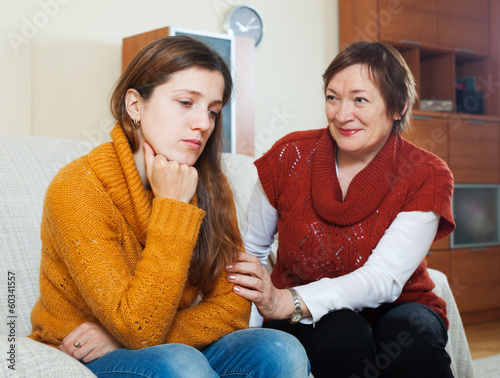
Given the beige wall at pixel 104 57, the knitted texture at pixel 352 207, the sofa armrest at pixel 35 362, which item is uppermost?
the beige wall at pixel 104 57

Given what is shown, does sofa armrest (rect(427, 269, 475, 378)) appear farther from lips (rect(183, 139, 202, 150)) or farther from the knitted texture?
lips (rect(183, 139, 202, 150))

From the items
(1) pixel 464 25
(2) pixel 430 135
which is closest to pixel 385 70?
(2) pixel 430 135

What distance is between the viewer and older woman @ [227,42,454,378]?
1254 mm

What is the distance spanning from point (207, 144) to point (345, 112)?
0.38 m

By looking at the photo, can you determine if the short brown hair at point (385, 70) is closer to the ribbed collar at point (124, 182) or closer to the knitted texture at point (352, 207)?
the knitted texture at point (352, 207)

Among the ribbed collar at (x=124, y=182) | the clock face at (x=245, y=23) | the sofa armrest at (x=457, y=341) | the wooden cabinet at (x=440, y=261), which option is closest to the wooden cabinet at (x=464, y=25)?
the clock face at (x=245, y=23)

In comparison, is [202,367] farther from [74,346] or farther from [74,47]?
[74,47]

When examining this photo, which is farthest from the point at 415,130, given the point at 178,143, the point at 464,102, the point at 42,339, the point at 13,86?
the point at 42,339

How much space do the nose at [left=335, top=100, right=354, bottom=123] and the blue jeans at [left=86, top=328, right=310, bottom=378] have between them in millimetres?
588

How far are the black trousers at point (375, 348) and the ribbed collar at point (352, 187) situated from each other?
0.26m

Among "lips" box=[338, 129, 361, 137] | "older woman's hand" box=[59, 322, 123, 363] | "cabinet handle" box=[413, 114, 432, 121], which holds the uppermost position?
"cabinet handle" box=[413, 114, 432, 121]

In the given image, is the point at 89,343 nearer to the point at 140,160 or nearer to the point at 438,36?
the point at 140,160

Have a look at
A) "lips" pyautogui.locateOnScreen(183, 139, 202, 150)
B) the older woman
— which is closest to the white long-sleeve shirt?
the older woman

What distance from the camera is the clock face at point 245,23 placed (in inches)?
126
